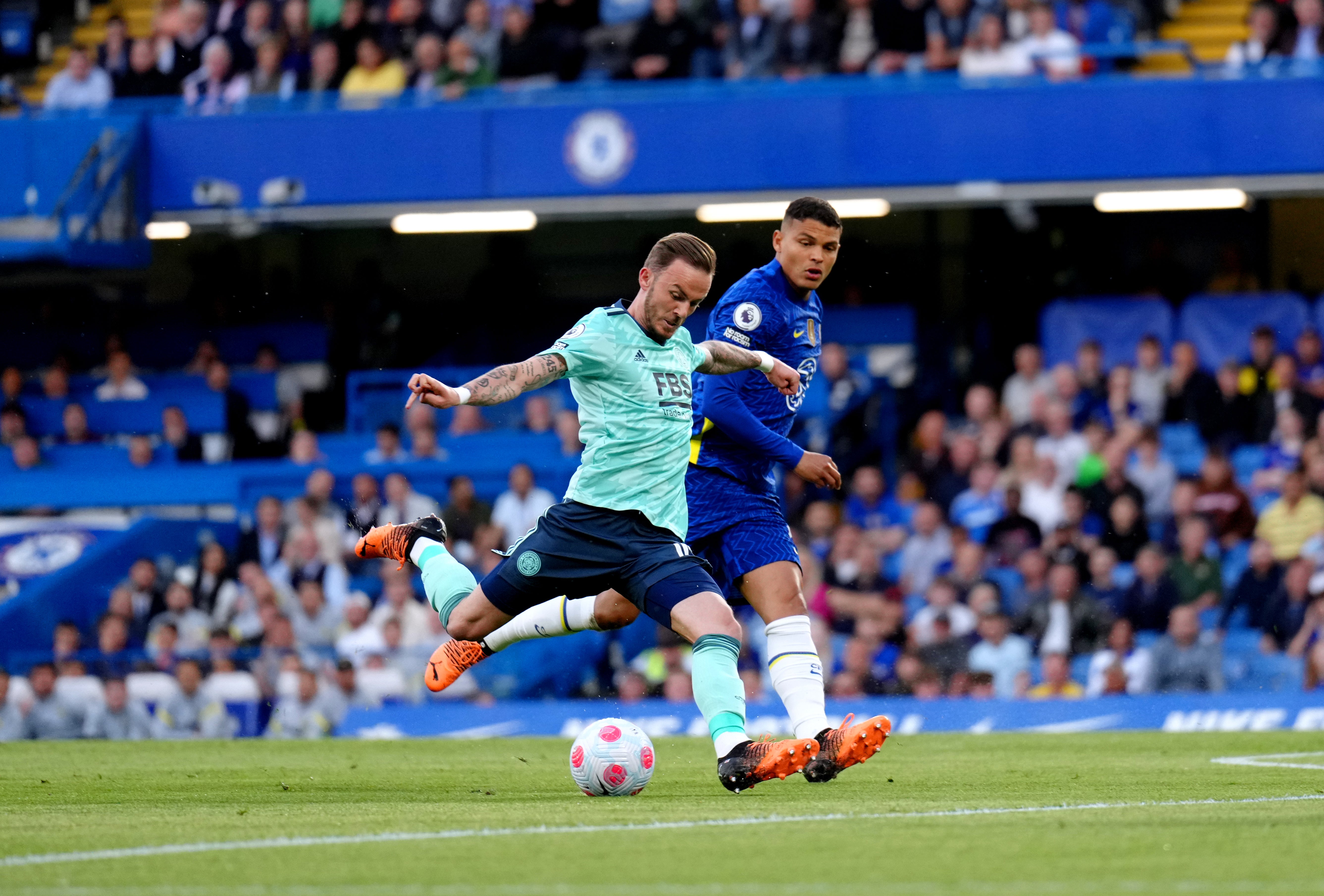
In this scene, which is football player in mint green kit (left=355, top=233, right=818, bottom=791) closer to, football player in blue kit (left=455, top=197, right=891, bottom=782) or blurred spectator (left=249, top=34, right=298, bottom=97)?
football player in blue kit (left=455, top=197, right=891, bottom=782)

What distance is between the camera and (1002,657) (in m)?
12.7

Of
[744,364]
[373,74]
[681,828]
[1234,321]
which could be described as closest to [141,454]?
[373,74]

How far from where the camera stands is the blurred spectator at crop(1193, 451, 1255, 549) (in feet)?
45.4

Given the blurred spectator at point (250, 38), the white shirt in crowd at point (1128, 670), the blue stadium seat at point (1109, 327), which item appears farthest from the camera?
the blurred spectator at point (250, 38)

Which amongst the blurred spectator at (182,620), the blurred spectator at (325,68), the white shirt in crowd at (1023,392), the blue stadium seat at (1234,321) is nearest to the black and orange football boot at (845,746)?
the blurred spectator at (182,620)

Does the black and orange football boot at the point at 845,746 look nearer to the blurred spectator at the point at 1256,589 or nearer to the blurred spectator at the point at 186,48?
the blurred spectator at the point at 1256,589

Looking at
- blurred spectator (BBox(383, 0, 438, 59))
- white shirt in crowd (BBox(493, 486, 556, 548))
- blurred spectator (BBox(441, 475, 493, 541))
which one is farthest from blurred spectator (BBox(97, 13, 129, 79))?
white shirt in crowd (BBox(493, 486, 556, 548))

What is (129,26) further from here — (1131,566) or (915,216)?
(1131,566)

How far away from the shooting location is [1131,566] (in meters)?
13.8

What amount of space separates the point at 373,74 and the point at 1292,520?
879 centimetres

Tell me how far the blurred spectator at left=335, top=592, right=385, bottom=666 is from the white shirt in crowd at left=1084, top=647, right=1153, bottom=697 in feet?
15.5

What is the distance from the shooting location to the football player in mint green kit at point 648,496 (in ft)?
20.6

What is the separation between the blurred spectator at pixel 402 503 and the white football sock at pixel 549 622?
7175mm

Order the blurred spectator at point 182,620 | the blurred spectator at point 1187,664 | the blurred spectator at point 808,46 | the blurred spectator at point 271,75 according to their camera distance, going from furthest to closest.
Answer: the blurred spectator at point 271,75
the blurred spectator at point 808,46
the blurred spectator at point 182,620
the blurred spectator at point 1187,664
